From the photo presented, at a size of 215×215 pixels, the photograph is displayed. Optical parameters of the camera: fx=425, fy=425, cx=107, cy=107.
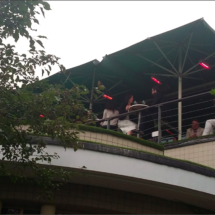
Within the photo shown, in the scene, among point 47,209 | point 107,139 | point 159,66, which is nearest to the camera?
point 47,209

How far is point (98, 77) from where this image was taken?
1555 cm

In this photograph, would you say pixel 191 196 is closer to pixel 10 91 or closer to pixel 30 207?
pixel 30 207

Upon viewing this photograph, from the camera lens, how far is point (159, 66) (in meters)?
13.2

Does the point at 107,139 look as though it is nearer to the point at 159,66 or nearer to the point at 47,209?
the point at 47,209

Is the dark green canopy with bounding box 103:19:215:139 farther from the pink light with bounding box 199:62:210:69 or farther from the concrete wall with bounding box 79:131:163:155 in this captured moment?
the concrete wall with bounding box 79:131:163:155

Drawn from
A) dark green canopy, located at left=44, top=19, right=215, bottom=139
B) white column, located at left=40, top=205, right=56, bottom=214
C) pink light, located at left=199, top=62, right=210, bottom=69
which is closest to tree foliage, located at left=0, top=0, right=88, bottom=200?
white column, located at left=40, top=205, right=56, bottom=214

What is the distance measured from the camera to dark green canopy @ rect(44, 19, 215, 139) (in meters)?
12.3

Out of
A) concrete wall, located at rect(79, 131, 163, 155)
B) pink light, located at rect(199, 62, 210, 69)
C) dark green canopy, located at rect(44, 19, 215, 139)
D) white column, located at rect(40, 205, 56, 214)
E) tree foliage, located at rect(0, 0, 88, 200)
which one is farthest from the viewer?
pink light, located at rect(199, 62, 210, 69)

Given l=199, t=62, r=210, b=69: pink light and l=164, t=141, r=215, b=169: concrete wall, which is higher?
l=199, t=62, r=210, b=69: pink light

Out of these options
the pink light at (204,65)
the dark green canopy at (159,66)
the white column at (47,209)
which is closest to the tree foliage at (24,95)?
the white column at (47,209)

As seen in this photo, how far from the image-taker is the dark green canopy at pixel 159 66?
12337mm

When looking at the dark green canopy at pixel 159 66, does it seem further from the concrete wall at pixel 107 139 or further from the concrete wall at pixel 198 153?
the concrete wall at pixel 107 139

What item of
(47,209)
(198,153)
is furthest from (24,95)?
(198,153)

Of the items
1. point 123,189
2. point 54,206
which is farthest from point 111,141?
point 54,206
